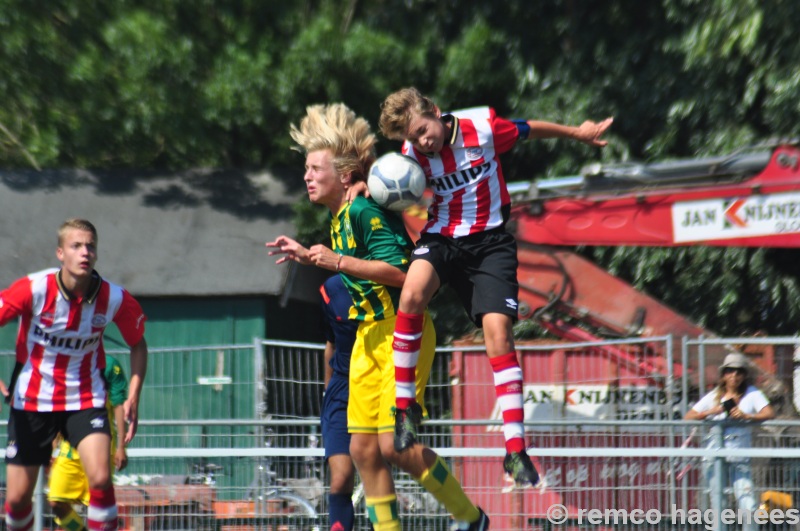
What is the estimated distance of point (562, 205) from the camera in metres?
12.8

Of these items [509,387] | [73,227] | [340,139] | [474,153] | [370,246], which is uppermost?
[340,139]

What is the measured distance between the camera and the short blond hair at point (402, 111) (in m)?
6.20

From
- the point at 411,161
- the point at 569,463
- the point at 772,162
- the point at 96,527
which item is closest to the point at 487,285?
the point at 411,161

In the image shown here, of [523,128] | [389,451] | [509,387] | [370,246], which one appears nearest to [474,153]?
[523,128]

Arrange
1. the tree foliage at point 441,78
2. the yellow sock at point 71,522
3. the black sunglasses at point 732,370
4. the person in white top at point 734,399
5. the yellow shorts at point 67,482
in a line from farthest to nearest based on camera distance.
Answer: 1. the tree foliage at point 441,78
2. the black sunglasses at point 732,370
3. the person in white top at point 734,399
4. the yellow shorts at point 67,482
5. the yellow sock at point 71,522

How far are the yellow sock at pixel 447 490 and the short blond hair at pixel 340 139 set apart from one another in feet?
5.39

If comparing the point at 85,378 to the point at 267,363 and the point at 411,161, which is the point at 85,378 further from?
the point at 267,363

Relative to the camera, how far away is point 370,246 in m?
6.30

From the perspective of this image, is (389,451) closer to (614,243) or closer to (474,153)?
(474,153)

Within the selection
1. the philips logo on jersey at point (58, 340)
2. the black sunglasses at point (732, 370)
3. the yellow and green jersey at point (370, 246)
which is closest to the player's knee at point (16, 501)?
the philips logo on jersey at point (58, 340)

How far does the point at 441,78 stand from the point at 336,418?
9.67 m

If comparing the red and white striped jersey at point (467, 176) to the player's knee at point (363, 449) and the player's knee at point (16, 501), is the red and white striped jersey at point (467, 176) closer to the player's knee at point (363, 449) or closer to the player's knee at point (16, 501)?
the player's knee at point (363, 449)

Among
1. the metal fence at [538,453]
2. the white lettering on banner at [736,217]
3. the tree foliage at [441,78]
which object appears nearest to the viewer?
the metal fence at [538,453]

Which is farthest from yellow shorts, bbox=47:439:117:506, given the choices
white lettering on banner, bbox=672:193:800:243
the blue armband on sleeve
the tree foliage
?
the tree foliage
